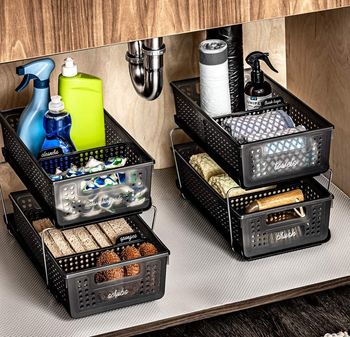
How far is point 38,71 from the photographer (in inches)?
67.0

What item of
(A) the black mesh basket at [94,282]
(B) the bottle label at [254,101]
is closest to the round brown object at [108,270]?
(A) the black mesh basket at [94,282]

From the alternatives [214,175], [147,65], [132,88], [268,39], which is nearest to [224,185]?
[214,175]

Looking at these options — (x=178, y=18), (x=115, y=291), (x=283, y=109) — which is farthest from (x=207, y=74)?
(x=115, y=291)

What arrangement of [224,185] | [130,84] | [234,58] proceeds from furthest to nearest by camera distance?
1. [130,84]
2. [234,58]
3. [224,185]

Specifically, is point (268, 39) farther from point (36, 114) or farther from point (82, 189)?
point (82, 189)

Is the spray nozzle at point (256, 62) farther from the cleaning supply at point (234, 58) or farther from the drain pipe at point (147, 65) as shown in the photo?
Result: the drain pipe at point (147, 65)

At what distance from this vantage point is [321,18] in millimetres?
1949

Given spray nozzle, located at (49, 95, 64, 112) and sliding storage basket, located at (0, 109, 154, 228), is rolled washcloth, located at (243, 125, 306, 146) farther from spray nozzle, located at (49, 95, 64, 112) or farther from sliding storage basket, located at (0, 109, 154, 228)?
spray nozzle, located at (49, 95, 64, 112)

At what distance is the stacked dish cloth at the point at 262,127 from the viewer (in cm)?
170

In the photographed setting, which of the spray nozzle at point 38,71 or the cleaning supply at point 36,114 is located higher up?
the spray nozzle at point 38,71

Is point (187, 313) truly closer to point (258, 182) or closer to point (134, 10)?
point (258, 182)

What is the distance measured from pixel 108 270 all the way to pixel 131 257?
2.6 inches

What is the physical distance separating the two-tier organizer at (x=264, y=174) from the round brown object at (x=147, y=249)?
0.20 m

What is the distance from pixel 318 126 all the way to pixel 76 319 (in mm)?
687
